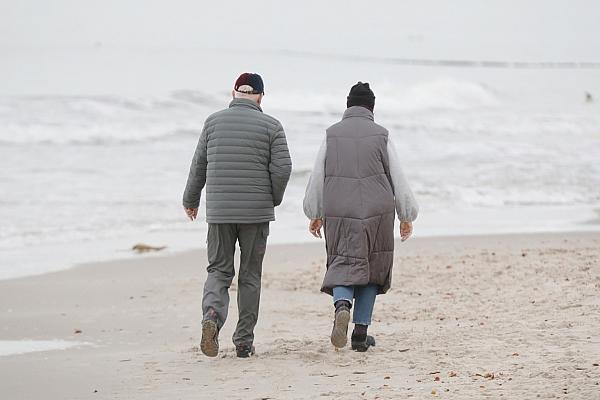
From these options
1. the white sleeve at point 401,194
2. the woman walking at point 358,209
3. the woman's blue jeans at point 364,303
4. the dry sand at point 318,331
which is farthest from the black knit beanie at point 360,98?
the dry sand at point 318,331

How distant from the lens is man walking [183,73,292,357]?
17.4 feet

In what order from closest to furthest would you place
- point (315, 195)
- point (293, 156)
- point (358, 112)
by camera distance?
point (315, 195), point (358, 112), point (293, 156)

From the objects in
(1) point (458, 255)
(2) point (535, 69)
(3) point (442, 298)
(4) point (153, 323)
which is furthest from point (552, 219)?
(2) point (535, 69)

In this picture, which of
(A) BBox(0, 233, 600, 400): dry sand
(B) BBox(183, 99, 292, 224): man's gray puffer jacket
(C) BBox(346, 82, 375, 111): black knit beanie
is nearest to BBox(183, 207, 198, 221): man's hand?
(B) BBox(183, 99, 292, 224): man's gray puffer jacket

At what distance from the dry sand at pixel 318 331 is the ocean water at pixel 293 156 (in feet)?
4.31

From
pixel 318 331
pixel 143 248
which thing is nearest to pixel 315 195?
pixel 318 331

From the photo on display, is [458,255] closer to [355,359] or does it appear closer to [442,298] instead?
[442,298]

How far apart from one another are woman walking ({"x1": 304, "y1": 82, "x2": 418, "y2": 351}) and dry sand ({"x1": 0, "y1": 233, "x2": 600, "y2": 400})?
306mm

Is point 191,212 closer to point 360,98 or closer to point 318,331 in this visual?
point 360,98

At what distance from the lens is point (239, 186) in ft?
17.4

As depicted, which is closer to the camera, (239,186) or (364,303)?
(239,186)

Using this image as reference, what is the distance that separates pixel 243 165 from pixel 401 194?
0.80 m

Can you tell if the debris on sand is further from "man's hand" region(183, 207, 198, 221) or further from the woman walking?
the woman walking

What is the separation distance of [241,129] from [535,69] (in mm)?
41795
